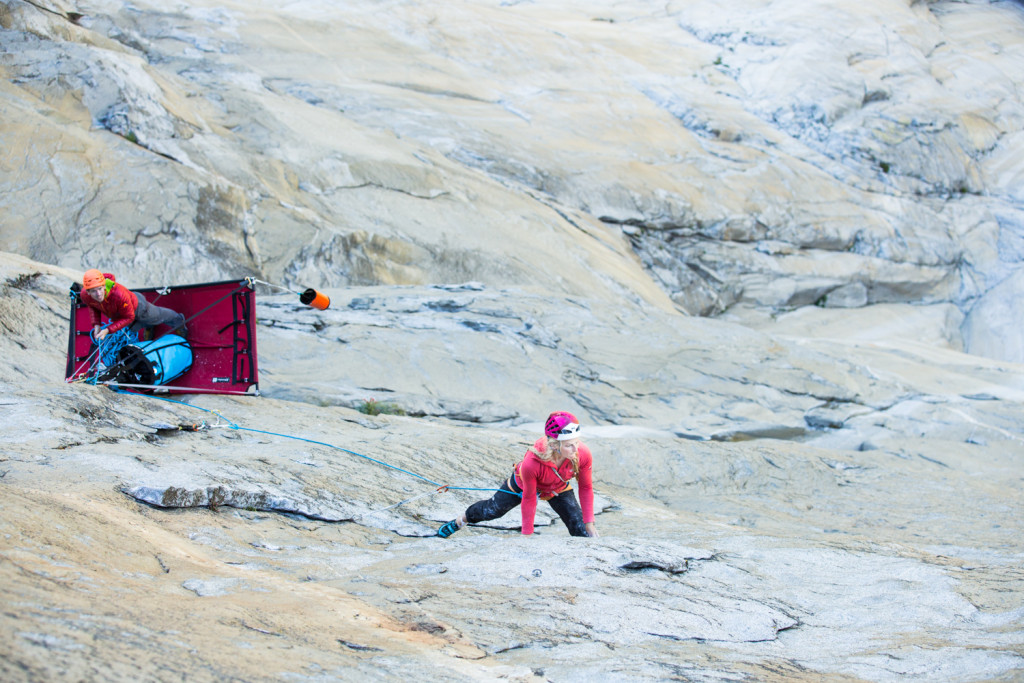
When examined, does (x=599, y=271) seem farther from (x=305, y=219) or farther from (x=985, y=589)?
(x=985, y=589)

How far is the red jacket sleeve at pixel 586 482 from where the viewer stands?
504cm

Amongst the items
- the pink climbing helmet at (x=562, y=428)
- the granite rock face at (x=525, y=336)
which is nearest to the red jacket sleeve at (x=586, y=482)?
the pink climbing helmet at (x=562, y=428)

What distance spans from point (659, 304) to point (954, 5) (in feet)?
74.8

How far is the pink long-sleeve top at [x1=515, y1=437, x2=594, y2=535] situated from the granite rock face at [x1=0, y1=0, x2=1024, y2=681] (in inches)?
10.5

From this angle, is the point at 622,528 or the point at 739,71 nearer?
the point at 622,528

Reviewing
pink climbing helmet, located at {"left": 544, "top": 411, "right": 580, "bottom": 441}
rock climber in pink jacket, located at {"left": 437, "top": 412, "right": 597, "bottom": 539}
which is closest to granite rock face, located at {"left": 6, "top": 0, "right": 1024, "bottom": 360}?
rock climber in pink jacket, located at {"left": 437, "top": 412, "right": 597, "bottom": 539}

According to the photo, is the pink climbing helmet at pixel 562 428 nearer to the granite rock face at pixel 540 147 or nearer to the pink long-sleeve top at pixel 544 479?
the pink long-sleeve top at pixel 544 479

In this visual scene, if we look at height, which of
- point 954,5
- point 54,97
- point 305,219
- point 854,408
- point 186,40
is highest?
point 954,5

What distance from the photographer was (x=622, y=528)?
19.5 feet

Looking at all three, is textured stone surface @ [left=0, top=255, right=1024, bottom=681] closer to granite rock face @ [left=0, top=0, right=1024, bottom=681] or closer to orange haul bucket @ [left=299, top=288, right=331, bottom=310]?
granite rock face @ [left=0, top=0, right=1024, bottom=681]

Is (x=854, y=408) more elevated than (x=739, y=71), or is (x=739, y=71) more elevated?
(x=739, y=71)

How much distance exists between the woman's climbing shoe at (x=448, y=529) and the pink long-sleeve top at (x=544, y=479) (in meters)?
0.51

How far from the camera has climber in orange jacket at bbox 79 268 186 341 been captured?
7127 mm

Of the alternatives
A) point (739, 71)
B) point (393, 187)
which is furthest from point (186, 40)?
point (739, 71)
